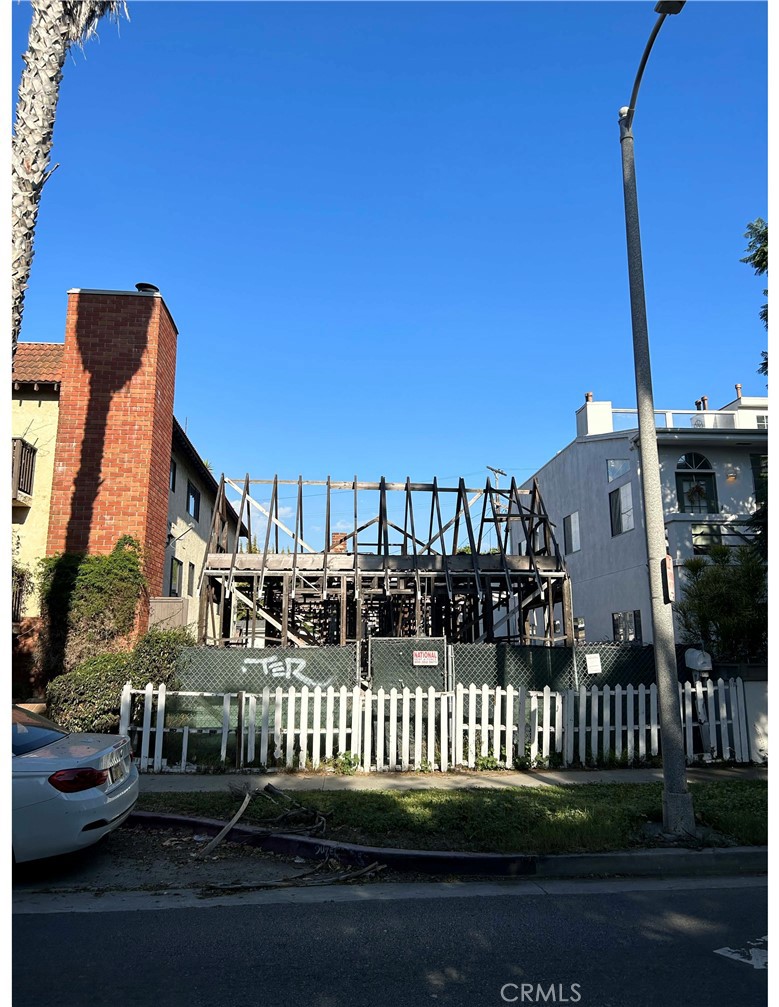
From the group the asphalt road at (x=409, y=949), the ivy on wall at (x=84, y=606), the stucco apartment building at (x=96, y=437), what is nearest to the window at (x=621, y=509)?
the stucco apartment building at (x=96, y=437)

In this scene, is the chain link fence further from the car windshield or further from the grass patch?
A: the car windshield

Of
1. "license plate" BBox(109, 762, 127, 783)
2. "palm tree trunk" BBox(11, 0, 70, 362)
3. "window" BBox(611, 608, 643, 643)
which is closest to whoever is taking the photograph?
"license plate" BBox(109, 762, 127, 783)

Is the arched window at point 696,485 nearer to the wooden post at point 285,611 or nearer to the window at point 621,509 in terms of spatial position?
the window at point 621,509

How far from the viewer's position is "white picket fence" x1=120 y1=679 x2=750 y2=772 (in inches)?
431

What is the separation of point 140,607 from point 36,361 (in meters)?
6.34

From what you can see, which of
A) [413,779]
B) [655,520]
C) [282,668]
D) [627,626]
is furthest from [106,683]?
[627,626]

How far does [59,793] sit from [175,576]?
46.8 feet

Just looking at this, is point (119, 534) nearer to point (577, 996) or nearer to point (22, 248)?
point (22, 248)

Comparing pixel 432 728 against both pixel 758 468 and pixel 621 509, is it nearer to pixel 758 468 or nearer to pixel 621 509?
pixel 621 509

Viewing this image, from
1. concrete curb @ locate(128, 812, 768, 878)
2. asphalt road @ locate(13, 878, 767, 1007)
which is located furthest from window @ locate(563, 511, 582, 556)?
asphalt road @ locate(13, 878, 767, 1007)

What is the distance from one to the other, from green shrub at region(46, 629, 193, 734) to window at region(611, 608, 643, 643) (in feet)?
48.8

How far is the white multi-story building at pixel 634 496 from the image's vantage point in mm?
21438

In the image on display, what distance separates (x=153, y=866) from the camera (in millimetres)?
7027

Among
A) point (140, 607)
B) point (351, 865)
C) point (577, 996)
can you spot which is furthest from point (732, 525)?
point (577, 996)
